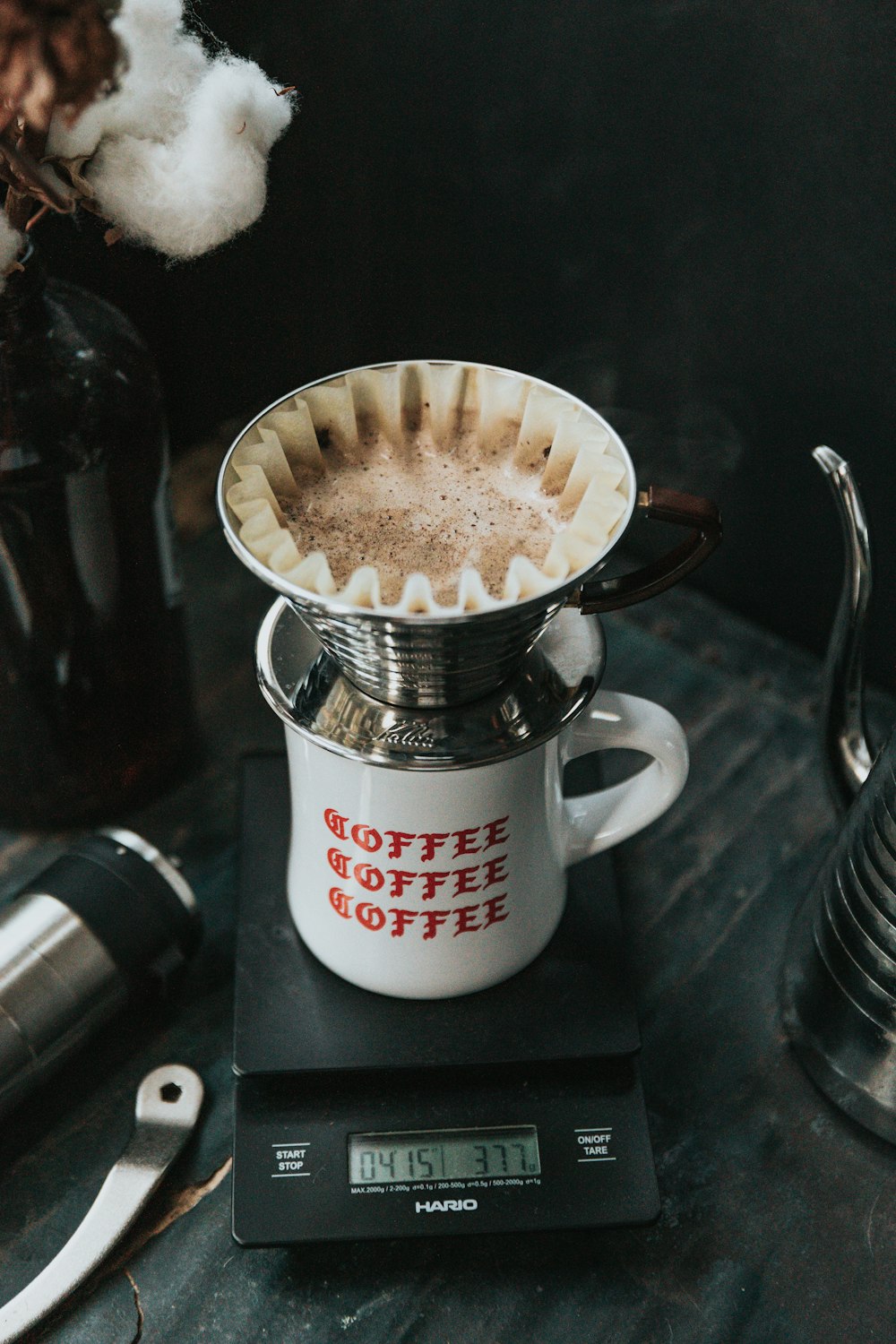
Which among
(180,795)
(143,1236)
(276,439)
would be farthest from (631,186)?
(143,1236)

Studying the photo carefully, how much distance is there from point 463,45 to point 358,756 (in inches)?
22.1

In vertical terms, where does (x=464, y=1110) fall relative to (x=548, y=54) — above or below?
below

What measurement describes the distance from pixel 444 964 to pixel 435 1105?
0.25ft

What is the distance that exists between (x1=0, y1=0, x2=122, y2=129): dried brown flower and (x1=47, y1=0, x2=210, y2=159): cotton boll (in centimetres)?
6

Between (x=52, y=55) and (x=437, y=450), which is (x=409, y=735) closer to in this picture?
(x=437, y=450)

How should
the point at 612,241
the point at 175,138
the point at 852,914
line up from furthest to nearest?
the point at 612,241, the point at 852,914, the point at 175,138

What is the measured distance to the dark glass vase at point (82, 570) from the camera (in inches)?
26.9

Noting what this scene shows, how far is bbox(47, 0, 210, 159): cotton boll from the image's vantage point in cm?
54

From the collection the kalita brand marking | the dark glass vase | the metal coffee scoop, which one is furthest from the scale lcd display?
the dark glass vase

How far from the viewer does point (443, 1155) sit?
646 mm

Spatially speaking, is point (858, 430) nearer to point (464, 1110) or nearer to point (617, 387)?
point (617, 387)

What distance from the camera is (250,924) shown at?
73cm

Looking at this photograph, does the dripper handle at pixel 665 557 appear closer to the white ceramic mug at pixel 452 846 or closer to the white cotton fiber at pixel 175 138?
the white ceramic mug at pixel 452 846

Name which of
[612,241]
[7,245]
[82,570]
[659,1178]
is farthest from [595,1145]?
[612,241]
